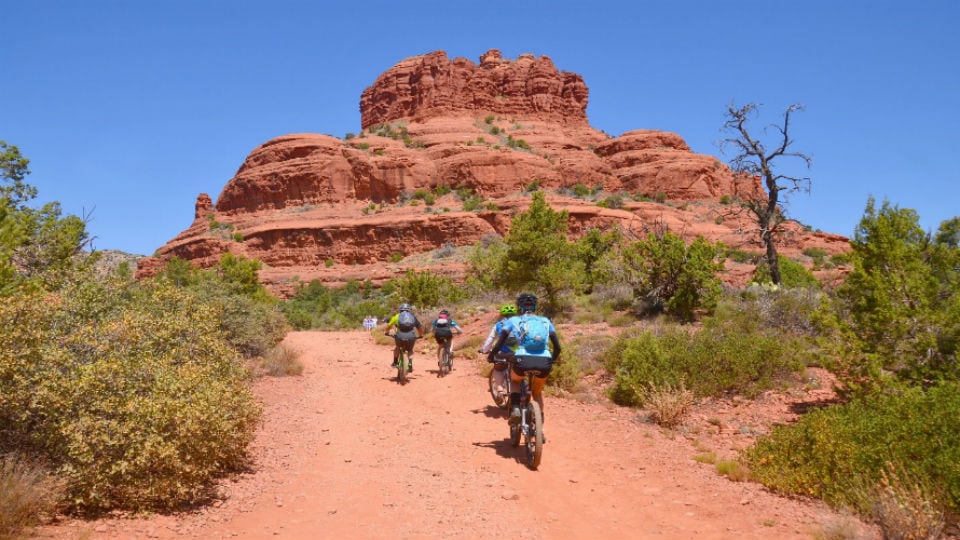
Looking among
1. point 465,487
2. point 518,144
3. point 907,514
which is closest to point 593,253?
point 465,487

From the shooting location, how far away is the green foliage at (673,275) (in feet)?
52.5

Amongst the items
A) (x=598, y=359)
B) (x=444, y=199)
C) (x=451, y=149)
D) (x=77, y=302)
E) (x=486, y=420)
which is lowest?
(x=486, y=420)

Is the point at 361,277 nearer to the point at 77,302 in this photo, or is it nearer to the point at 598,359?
the point at 598,359

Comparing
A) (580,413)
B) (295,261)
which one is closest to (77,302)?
(580,413)

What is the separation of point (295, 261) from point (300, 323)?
30.5 meters

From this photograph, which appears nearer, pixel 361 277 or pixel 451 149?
pixel 361 277

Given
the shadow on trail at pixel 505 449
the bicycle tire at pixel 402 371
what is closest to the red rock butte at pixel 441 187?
the bicycle tire at pixel 402 371

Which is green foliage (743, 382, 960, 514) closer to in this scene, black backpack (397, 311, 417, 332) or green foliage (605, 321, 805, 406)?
green foliage (605, 321, 805, 406)

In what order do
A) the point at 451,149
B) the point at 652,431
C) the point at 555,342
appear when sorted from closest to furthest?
the point at 555,342, the point at 652,431, the point at 451,149

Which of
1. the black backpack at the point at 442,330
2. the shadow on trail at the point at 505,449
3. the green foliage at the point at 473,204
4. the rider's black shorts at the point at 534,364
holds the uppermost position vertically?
the green foliage at the point at 473,204

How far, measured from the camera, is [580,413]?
986 cm

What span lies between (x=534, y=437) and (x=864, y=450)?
3370 mm

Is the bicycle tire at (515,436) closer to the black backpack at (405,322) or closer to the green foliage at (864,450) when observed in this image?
the green foliage at (864,450)

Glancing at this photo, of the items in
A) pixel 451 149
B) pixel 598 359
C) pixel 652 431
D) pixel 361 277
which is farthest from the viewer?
pixel 451 149
